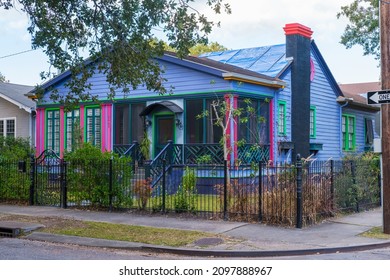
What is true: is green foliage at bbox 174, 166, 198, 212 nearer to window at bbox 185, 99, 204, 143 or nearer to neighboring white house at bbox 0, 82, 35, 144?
window at bbox 185, 99, 204, 143

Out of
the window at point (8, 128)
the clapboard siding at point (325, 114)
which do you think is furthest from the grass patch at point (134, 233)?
the window at point (8, 128)

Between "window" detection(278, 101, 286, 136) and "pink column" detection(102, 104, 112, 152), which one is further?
"pink column" detection(102, 104, 112, 152)

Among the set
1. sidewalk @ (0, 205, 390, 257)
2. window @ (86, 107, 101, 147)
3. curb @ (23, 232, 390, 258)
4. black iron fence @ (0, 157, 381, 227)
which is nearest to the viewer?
curb @ (23, 232, 390, 258)

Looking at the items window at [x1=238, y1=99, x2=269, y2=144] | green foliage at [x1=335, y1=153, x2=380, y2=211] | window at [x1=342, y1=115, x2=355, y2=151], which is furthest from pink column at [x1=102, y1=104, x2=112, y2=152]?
window at [x1=342, y1=115, x2=355, y2=151]

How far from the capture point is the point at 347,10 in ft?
98.7

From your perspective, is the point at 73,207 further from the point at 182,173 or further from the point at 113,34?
the point at 113,34

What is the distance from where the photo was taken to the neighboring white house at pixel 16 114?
92.4ft

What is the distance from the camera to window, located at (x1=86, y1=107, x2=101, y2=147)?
23328mm

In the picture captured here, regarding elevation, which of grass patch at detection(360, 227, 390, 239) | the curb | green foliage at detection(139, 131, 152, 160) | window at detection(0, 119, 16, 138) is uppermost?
window at detection(0, 119, 16, 138)

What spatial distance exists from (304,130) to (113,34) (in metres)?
11.4

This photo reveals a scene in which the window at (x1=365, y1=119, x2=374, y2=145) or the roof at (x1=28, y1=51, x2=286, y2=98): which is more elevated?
the roof at (x1=28, y1=51, x2=286, y2=98)

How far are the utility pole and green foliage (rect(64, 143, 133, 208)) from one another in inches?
265

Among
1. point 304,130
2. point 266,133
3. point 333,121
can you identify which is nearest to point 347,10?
point 333,121

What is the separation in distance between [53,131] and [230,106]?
988 centimetres
